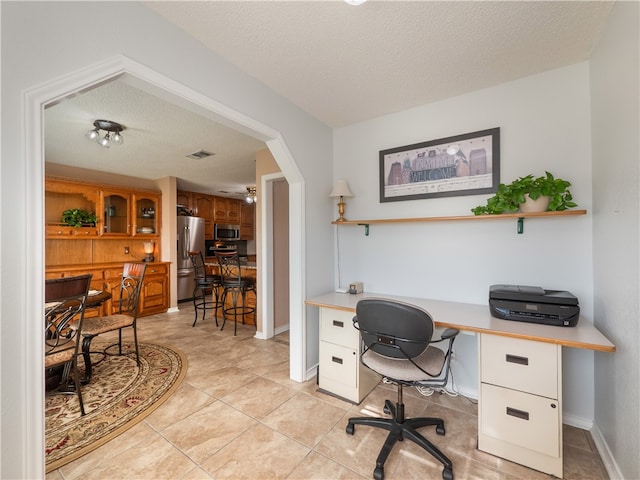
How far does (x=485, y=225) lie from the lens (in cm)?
221

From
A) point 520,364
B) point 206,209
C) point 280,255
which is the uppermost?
point 206,209

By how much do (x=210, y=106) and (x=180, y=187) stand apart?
4.58m

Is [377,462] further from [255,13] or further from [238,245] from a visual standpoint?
[238,245]

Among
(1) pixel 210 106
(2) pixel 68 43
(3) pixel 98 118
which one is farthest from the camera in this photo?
(3) pixel 98 118

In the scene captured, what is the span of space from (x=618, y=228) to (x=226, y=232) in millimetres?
6401

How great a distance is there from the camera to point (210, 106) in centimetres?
175

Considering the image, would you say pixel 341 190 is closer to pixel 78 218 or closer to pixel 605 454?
pixel 605 454

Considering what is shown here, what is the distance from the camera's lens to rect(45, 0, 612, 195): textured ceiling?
1461 mm

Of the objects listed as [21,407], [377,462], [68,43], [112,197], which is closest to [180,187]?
[112,197]

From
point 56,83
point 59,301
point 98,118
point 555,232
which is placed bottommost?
point 59,301

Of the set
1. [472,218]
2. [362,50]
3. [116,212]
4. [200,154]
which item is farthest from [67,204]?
[472,218]

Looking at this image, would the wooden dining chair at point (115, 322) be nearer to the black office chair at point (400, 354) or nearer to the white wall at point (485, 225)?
the white wall at point (485, 225)

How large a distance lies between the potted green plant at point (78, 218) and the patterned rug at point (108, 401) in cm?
218

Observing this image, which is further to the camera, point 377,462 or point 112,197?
point 112,197
